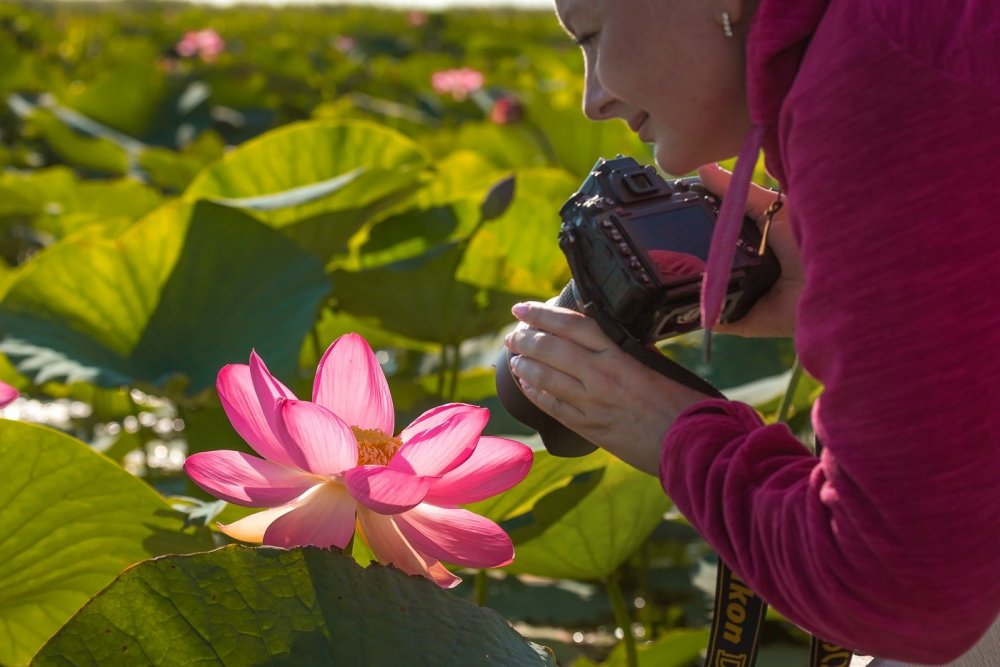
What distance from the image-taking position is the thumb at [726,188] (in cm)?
88

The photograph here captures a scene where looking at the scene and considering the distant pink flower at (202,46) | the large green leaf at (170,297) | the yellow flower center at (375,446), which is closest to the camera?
the yellow flower center at (375,446)

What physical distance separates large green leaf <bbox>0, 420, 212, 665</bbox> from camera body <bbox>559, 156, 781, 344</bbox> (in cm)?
41

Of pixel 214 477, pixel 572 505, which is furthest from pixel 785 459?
pixel 572 505

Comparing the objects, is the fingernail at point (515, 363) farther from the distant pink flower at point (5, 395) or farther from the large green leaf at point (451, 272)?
the large green leaf at point (451, 272)

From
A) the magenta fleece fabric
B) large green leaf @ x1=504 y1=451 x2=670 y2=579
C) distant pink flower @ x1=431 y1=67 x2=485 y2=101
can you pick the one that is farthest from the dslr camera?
distant pink flower @ x1=431 y1=67 x2=485 y2=101

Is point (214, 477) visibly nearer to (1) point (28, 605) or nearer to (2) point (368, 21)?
(1) point (28, 605)

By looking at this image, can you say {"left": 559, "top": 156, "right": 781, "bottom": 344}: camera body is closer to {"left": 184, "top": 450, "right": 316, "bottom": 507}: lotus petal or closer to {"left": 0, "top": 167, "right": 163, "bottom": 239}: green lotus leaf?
{"left": 184, "top": 450, "right": 316, "bottom": 507}: lotus petal

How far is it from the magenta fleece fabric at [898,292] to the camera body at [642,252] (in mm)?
112

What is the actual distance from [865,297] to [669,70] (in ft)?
0.54

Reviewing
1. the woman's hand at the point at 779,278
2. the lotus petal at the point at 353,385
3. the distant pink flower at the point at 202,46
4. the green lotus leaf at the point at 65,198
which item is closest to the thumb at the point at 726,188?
the woman's hand at the point at 779,278

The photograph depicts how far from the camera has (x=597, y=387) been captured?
2.50 ft

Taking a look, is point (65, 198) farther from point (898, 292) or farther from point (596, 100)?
point (898, 292)

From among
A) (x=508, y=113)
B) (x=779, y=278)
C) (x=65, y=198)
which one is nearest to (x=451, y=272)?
(x=779, y=278)

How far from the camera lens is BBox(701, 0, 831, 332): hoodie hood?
0.63m
